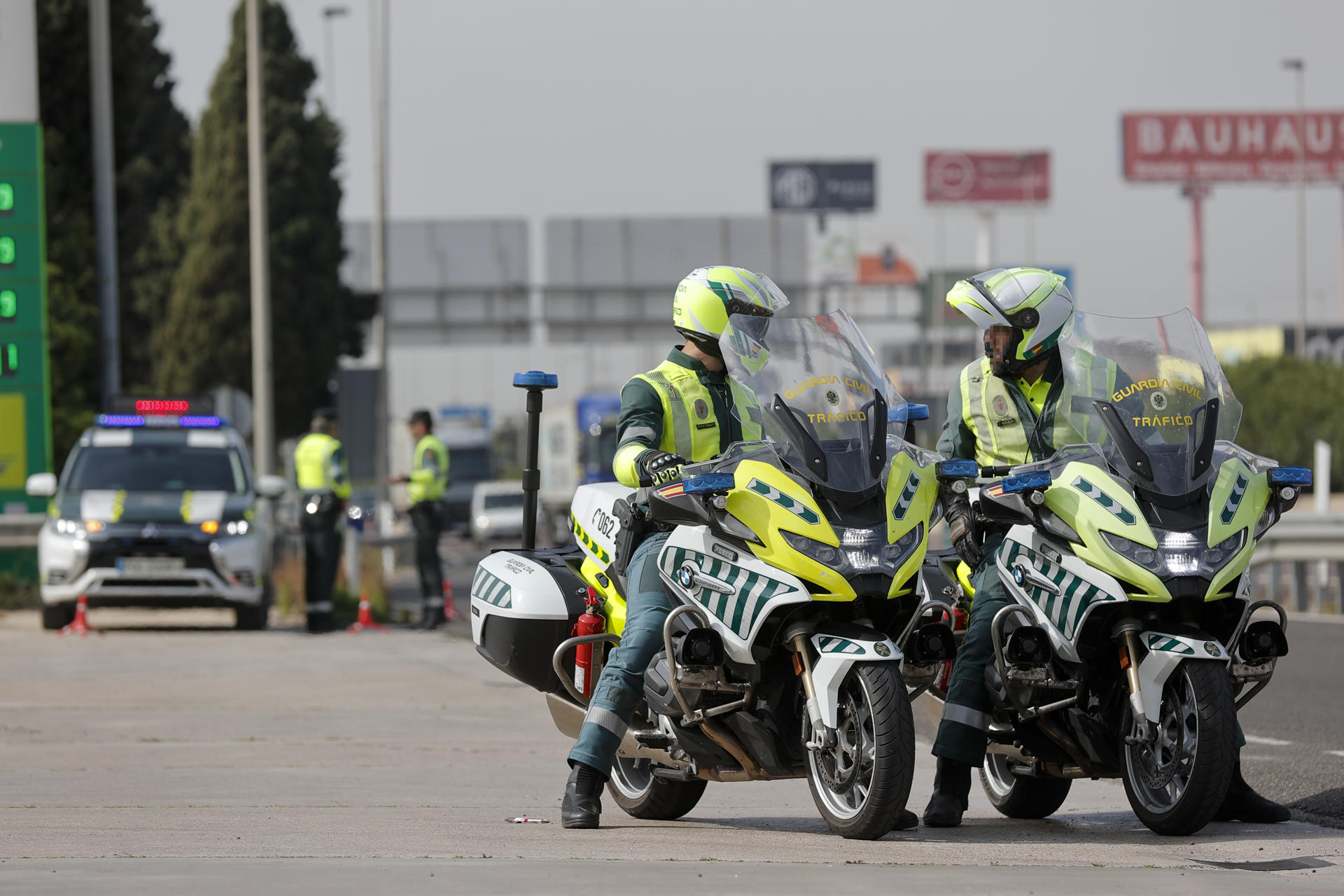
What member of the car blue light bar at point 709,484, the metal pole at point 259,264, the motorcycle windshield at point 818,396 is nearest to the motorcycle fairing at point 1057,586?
the motorcycle windshield at point 818,396

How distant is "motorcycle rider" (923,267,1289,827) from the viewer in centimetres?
673

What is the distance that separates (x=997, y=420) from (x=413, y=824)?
2.48m

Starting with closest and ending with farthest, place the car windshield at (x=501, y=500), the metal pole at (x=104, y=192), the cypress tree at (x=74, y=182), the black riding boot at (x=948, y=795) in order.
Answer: the black riding boot at (x=948, y=795), the metal pole at (x=104, y=192), the cypress tree at (x=74, y=182), the car windshield at (x=501, y=500)

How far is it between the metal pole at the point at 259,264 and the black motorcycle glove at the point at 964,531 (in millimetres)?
18947

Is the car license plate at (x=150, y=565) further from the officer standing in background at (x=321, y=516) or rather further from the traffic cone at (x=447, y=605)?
the traffic cone at (x=447, y=605)

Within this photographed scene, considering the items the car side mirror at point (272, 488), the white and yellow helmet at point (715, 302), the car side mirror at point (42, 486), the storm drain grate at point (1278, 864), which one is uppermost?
the white and yellow helmet at point (715, 302)

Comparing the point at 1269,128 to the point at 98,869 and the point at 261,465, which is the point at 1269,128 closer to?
the point at 261,465

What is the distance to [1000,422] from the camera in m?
7.10

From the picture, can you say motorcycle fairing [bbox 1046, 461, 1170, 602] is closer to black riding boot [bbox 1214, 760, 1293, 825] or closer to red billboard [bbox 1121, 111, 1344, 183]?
black riding boot [bbox 1214, 760, 1293, 825]

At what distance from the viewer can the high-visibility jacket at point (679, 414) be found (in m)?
6.73

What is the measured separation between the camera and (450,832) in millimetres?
6578

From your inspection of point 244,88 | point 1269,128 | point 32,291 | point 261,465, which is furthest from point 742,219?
point 32,291

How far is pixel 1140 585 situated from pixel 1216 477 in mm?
469

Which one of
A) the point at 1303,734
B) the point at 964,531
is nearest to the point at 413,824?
the point at 964,531
